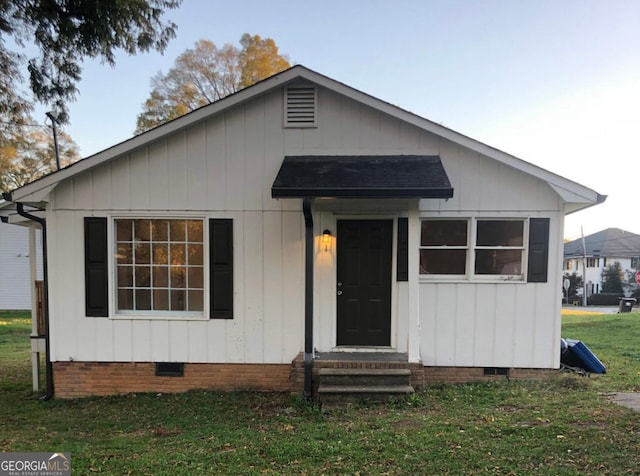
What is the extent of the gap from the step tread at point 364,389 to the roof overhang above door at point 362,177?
8.51 feet

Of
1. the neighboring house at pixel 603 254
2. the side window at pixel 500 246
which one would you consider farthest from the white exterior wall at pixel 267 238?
the neighboring house at pixel 603 254

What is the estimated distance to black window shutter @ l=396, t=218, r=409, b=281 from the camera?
5.42 meters

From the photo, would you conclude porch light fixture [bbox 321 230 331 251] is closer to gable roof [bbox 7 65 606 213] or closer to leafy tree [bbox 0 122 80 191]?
gable roof [bbox 7 65 606 213]

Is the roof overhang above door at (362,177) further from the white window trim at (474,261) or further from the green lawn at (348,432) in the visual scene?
the green lawn at (348,432)

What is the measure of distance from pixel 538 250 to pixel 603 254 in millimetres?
45195

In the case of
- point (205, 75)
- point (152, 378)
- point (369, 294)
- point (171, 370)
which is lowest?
point (152, 378)

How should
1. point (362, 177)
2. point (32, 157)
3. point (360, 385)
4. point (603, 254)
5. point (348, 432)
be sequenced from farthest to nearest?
point (603, 254), point (32, 157), point (362, 177), point (360, 385), point (348, 432)

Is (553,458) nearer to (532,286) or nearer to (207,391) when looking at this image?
(532,286)

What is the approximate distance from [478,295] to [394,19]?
8.30 metres

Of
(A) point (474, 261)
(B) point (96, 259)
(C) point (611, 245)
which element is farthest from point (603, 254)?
(B) point (96, 259)

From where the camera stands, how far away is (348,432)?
3.75 meters

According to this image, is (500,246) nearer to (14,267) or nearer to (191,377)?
(191,377)

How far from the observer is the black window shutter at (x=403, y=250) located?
5422 millimetres

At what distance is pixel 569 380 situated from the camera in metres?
5.21
